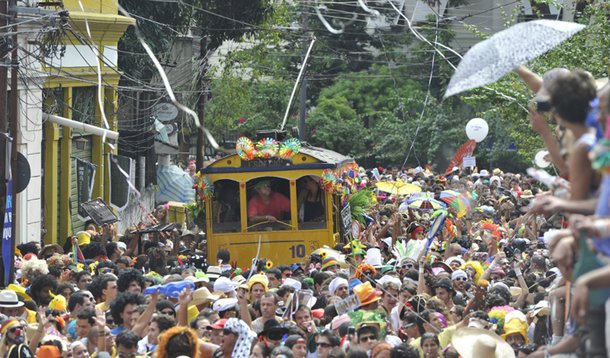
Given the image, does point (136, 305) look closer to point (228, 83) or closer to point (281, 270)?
point (281, 270)

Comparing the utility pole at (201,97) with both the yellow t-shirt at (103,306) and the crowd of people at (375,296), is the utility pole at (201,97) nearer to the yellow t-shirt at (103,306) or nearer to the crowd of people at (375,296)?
the crowd of people at (375,296)

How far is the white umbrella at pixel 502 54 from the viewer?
21.2 ft

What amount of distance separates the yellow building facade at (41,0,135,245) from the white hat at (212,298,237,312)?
44.2 feet

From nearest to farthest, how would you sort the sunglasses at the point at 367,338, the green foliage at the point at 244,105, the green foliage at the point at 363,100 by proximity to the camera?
1. the sunglasses at the point at 367,338
2. the green foliage at the point at 244,105
3. the green foliage at the point at 363,100

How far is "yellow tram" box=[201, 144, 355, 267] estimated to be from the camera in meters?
20.8

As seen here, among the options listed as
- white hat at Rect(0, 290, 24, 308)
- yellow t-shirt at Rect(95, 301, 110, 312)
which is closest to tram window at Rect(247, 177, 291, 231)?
yellow t-shirt at Rect(95, 301, 110, 312)

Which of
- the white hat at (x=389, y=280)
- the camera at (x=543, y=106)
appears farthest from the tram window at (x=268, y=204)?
the camera at (x=543, y=106)

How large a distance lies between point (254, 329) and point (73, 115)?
17398mm

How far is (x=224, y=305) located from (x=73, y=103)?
Result: 17.1 m

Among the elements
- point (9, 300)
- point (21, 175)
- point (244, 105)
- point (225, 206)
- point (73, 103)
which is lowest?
point (244, 105)

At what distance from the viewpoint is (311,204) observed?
2136cm

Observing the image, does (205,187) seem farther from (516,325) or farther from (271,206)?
(516,325)

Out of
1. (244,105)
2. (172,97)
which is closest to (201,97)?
(244,105)

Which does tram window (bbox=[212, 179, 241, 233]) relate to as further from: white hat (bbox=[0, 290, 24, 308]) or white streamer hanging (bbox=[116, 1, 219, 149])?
white streamer hanging (bbox=[116, 1, 219, 149])
